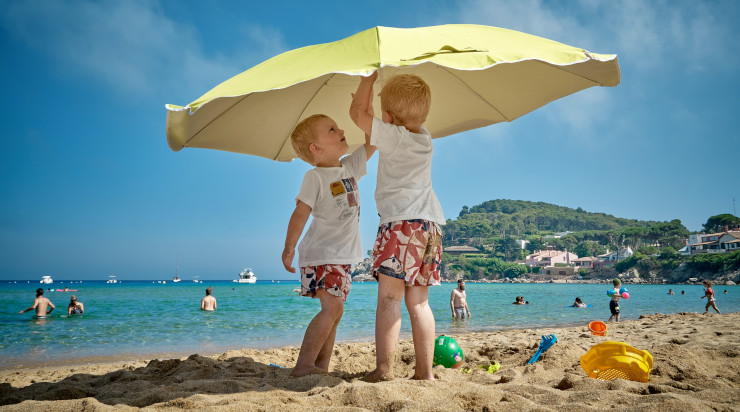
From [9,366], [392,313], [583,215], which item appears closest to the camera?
[392,313]

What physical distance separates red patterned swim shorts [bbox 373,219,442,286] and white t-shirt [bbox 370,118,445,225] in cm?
6

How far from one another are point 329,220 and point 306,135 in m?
0.62

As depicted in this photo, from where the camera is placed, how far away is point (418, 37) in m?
2.48

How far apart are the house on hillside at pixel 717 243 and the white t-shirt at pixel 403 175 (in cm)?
9013

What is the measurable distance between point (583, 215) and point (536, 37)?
190023 mm

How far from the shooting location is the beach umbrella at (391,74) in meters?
2.20

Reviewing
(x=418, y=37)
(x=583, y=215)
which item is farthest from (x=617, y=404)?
(x=583, y=215)

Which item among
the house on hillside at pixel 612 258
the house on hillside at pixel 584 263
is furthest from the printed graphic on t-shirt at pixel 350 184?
the house on hillside at pixel 584 263

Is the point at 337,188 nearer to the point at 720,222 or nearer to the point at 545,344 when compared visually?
the point at 545,344

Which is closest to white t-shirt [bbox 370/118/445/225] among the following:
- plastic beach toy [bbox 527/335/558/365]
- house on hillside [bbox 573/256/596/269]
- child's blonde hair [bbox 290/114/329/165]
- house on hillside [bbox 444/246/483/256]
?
child's blonde hair [bbox 290/114/329/165]

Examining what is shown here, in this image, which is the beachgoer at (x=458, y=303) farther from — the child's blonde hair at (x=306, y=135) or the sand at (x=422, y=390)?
the child's blonde hair at (x=306, y=135)

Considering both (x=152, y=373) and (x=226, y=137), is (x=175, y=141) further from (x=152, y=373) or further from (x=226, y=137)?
(x=152, y=373)

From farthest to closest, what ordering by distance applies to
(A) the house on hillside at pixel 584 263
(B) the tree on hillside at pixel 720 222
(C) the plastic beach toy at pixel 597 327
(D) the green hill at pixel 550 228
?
(A) the house on hillside at pixel 584 263 < (D) the green hill at pixel 550 228 < (B) the tree on hillside at pixel 720 222 < (C) the plastic beach toy at pixel 597 327

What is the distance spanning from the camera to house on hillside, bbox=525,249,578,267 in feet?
377
